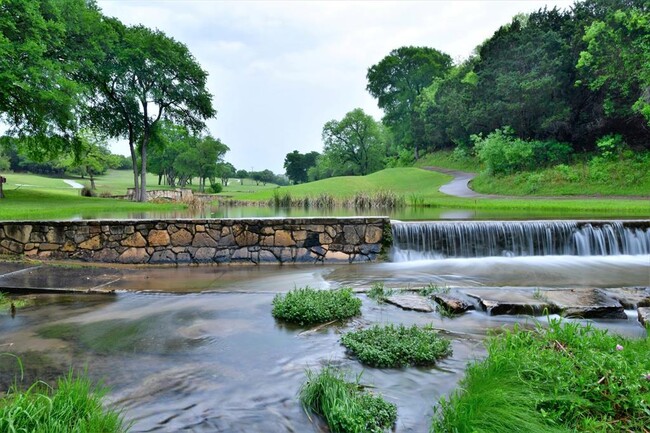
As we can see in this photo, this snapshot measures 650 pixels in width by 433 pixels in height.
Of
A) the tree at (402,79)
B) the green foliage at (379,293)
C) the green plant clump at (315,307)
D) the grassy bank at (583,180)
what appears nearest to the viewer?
the green plant clump at (315,307)

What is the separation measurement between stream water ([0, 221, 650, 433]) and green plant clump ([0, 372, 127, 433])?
0.27 m

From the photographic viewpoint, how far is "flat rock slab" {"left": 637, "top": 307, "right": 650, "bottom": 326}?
4957mm

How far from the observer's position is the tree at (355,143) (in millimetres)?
72312

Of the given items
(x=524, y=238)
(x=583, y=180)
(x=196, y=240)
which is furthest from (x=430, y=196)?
(x=196, y=240)

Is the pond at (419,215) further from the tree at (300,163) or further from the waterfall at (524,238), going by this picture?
the tree at (300,163)

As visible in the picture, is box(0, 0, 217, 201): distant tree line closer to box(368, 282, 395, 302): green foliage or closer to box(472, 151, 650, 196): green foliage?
box(368, 282, 395, 302): green foliage

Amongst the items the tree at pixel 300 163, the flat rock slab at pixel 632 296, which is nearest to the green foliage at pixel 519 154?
the flat rock slab at pixel 632 296

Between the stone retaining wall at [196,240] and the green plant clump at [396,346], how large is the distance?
5.07 meters

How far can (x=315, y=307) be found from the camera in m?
5.32

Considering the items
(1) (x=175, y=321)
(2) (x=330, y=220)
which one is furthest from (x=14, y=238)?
(2) (x=330, y=220)

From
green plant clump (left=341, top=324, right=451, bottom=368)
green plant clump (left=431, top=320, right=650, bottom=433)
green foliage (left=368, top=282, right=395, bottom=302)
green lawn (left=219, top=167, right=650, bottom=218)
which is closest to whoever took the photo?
green plant clump (left=431, top=320, right=650, bottom=433)

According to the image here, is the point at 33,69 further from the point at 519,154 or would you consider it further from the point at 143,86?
the point at 519,154

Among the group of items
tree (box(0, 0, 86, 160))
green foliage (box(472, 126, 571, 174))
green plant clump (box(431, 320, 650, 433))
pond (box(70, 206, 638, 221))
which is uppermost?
tree (box(0, 0, 86, 160))

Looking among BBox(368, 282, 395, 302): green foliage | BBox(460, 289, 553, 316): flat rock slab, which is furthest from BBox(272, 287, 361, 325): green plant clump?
BBox(460, 289, 553, 316): flat rock slab
